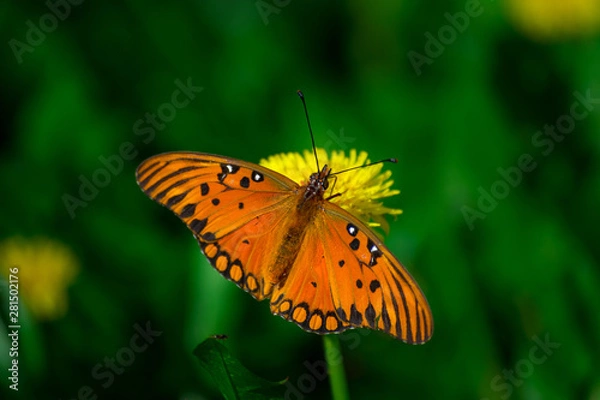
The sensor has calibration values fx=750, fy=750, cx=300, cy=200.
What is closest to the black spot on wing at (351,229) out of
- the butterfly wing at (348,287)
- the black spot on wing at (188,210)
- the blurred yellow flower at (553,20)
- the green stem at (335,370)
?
the butterfly wing at (348,287)

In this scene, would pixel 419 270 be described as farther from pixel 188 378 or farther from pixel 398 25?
pixel 398 25

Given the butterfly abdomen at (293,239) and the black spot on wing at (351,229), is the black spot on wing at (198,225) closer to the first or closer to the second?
the butterfly abdomen at (293,239)

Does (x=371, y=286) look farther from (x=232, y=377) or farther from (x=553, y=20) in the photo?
(x=553, y=20)

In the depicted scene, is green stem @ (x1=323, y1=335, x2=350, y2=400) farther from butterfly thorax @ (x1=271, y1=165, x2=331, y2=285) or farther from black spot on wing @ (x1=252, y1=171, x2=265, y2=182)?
black spot on wing @ (x1=252, y1=171, x2=265, y2=182)

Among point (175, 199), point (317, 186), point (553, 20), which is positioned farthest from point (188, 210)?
point (553, 20)

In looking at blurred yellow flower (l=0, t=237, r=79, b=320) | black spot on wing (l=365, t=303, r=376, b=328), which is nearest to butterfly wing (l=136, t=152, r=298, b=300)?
black spot on wing (l=365, t=303, r=376, b=328)

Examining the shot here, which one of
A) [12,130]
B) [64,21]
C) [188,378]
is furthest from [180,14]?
[188,378]
